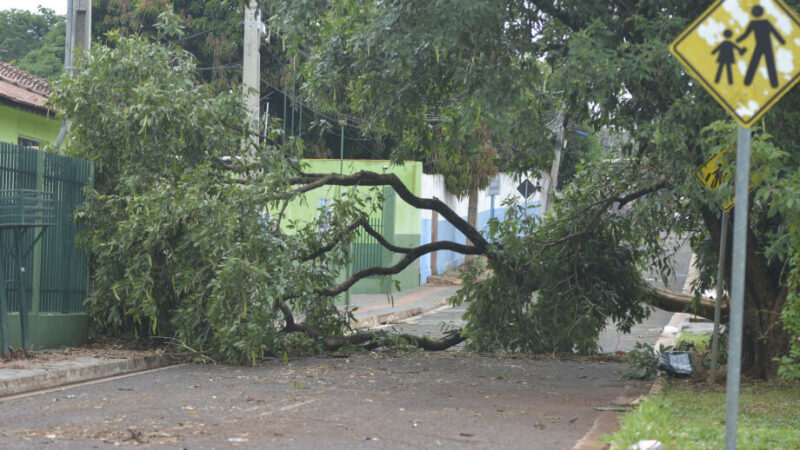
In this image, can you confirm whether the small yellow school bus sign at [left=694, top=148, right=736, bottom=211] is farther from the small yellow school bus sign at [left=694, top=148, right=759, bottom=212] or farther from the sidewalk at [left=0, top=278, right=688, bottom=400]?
the sidewalk at [left=0, top=278, right=688, bottom=400]

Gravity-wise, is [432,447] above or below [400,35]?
below

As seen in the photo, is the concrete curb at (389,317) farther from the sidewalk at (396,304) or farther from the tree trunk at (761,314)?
the tree trunk at (761,314)

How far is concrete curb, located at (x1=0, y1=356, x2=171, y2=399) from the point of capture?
900 cm

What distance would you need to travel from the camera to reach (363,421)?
766cm

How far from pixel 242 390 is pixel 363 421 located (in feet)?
6.99

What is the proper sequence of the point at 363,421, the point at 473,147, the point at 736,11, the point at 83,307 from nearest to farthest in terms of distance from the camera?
the point at 736,11 → the point at 363,421 → the point at 83,307 → the point at 473,147

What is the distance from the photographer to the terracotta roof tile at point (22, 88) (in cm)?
1930

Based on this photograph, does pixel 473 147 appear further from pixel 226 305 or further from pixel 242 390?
pixel 242 390

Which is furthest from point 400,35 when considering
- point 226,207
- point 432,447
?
point 432,447

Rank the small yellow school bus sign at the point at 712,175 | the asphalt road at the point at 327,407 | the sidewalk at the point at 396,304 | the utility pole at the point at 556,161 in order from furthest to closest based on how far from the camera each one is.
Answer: the sidewalk at the point at 396,304, the utility pole at the point at 556,161, the small yellow school bus sign at the point at 712,175, the asphalt road at the point at 327,407

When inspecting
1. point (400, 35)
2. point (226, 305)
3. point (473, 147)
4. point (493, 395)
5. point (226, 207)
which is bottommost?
point (493, 395)

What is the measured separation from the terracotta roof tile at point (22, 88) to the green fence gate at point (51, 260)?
7253 mm

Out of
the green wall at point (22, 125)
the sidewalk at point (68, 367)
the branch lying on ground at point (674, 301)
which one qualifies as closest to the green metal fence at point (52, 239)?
the sidewalk at point (68, 367)

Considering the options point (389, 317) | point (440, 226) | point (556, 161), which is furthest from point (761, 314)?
point (556, 161)
